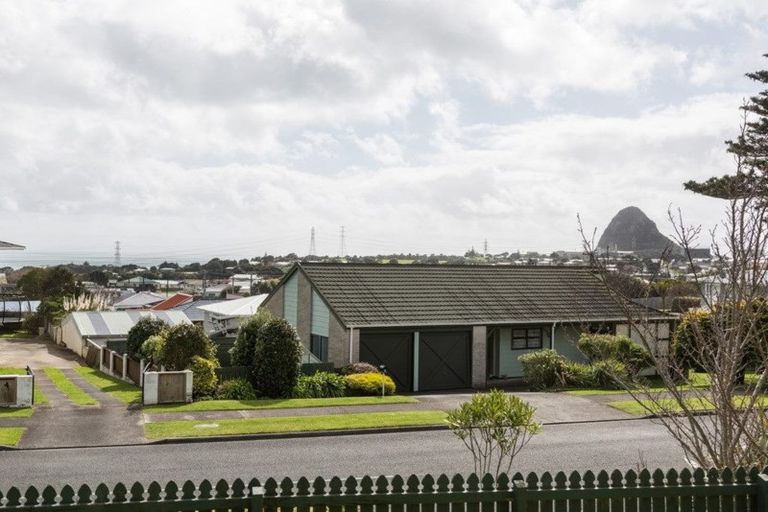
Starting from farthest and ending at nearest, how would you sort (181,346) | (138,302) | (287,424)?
(138,302) < (181,346) < (287,424)

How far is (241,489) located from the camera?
26.2 ft

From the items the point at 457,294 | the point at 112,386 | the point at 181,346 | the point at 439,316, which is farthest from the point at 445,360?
the point at 112,386

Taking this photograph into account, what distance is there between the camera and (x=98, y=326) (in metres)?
46.9

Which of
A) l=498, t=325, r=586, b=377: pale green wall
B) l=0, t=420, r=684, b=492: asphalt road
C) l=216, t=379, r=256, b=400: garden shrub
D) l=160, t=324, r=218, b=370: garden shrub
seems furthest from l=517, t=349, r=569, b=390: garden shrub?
l=160, t=324, r=218, b=370: garden shrub

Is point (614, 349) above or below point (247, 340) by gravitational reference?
below

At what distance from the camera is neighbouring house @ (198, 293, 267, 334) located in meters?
44.4

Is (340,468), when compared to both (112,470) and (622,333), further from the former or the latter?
(622,333)

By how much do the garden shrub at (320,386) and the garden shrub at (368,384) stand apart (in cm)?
27

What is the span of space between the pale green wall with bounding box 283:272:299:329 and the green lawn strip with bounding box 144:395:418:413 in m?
9.73

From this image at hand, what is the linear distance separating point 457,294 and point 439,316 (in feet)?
8.85

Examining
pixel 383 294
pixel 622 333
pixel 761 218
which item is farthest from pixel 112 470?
pixel 622 333

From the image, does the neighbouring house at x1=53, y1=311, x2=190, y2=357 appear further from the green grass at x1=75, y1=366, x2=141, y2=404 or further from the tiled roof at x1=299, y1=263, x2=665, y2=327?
the tiled roof at x1=299, y1=263, x2=665, y2=327

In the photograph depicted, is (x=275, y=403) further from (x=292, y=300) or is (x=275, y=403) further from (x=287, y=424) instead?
(x=292, y=300)

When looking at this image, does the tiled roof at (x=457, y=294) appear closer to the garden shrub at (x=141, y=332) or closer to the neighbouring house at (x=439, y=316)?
the neighbouring house at (x=439, y=316)
